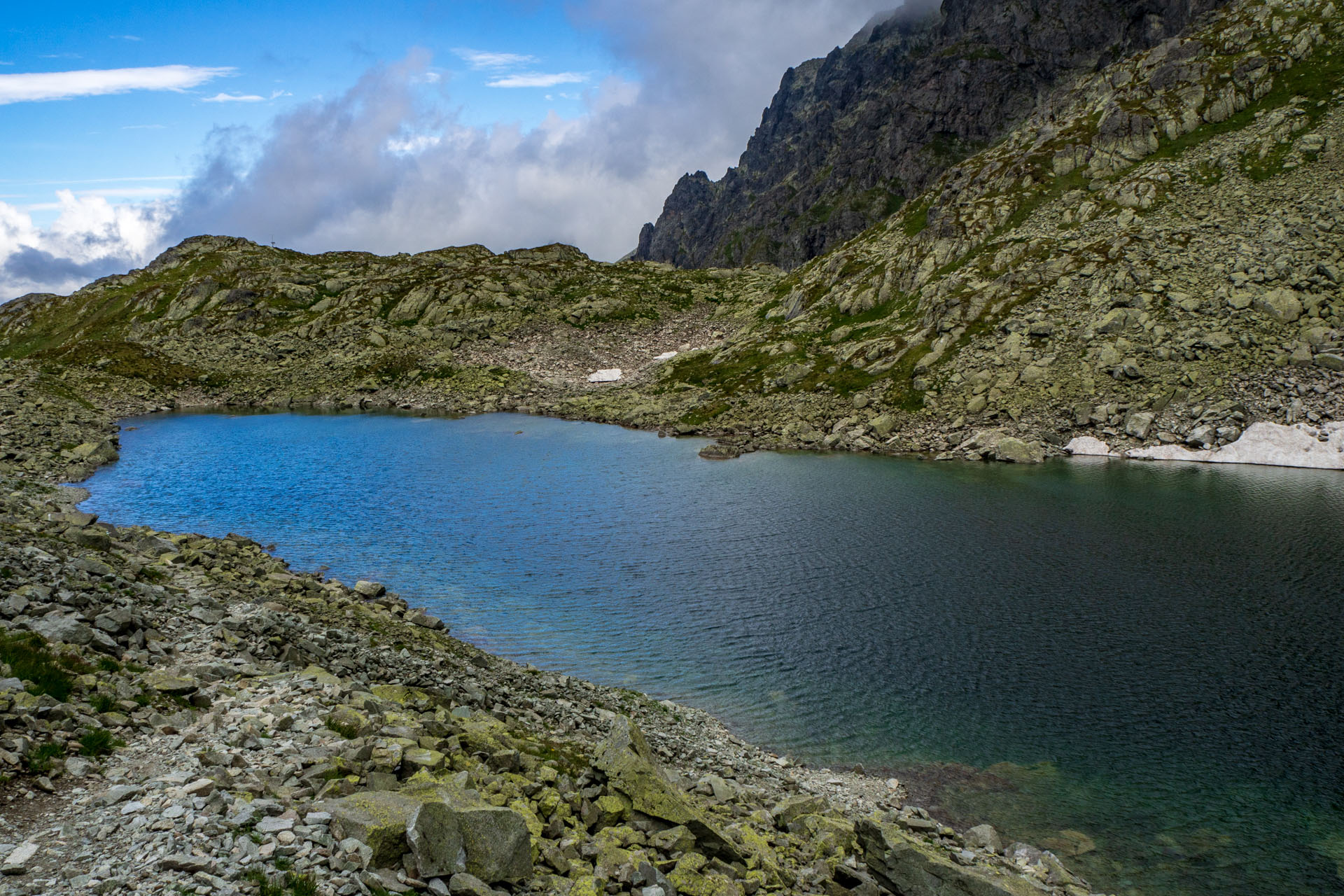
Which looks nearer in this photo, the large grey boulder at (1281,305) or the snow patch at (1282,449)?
the snow patch at (1282,449)

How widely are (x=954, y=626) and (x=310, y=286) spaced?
602ft

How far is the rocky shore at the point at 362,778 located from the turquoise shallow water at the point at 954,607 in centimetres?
391

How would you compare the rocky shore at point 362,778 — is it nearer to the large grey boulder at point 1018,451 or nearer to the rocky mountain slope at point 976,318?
the large grey boulder at point 1018,451

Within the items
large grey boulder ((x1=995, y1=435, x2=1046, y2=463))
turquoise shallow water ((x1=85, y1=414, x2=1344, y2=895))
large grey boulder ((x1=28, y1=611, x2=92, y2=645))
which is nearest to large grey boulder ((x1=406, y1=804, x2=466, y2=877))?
large grey boulder ((x1=28, y1=611, x2=92, y2=645))

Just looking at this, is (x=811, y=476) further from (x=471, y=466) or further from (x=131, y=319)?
(x=131, y=319)

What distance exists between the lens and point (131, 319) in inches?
6570

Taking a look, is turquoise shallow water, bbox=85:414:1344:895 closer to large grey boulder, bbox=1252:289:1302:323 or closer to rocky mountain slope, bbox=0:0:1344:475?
rocky mountain slope, bbox=0:0:1344:475

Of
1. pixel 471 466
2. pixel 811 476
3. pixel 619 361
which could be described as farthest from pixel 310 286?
pixel 811 476

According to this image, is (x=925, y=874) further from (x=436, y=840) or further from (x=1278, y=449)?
(x=1278, y=449)

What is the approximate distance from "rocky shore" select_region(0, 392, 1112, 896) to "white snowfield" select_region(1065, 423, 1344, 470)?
212 ft

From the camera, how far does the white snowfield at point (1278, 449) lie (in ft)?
211

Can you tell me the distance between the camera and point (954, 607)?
37.4 m

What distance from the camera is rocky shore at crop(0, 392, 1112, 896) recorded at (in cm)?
1217

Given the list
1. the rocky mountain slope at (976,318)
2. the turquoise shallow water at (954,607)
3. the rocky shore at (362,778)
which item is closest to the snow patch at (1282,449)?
the rocky mountain slope at (976,318)
